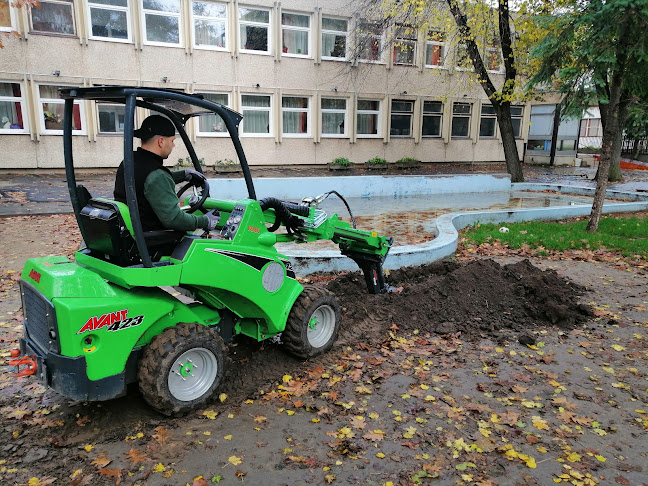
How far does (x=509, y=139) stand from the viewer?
753 inches

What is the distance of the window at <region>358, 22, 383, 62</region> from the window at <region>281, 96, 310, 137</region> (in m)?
3.31

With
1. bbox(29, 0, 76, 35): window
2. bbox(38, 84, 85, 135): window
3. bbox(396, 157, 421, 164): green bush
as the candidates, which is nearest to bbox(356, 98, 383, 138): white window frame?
bbox(396, 157, 421, 164): green bush

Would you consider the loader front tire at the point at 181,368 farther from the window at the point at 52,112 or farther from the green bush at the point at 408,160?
the green bush at the point at 408,160

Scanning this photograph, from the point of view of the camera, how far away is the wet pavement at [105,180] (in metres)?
12.9

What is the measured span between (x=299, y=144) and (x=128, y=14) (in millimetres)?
8477

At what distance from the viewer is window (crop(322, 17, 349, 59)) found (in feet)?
76.6

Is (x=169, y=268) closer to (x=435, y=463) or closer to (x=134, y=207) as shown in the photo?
(x=134, y=207)

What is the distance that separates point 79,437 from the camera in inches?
142

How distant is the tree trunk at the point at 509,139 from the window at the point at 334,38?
8470mm

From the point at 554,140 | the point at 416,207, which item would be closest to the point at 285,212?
the point at 416,207

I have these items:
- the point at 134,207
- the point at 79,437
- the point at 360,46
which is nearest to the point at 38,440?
the point at 79,437

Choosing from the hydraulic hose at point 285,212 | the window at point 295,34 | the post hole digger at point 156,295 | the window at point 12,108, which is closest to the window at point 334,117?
the window at point 295,34

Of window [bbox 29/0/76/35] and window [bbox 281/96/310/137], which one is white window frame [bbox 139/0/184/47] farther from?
window [bbox 281/96/310/137]

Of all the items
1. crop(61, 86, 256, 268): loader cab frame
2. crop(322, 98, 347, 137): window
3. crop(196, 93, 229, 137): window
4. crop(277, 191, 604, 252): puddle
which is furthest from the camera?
crop(322, 98, 347, 137): window
